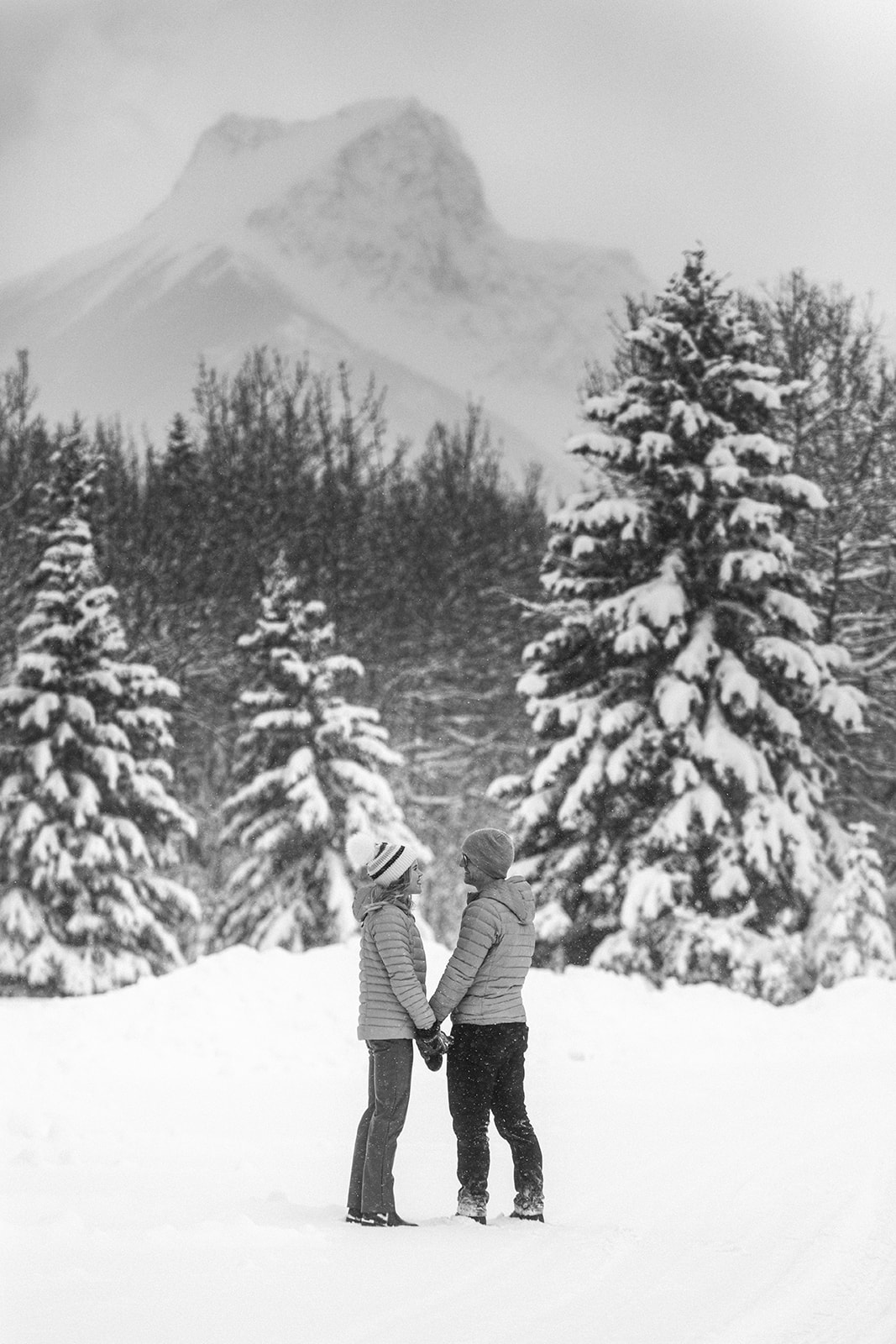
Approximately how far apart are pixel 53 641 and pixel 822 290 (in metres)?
16.0

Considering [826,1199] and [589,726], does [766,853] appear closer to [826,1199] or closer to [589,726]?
[589,726]

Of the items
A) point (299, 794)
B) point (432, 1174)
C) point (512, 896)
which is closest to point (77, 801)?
point (299, 794)

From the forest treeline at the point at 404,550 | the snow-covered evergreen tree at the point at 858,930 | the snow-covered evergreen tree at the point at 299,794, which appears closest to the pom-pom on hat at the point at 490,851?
the snow-covered evergreen tree at the point at 858,930

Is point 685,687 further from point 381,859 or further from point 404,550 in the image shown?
point 404,550

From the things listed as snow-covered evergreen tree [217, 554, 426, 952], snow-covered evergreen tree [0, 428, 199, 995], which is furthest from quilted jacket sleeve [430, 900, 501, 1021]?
snow-covered evergreen tree [217, 554, 426, 952]

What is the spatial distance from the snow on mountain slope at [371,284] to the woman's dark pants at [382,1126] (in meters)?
90.6

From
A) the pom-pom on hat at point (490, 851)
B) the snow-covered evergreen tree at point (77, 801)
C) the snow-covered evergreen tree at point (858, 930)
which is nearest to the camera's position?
the pom-pom on hat at point (490, 851)

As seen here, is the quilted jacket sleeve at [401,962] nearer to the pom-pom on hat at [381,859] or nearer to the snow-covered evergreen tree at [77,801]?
the pom-pom on hat at [381,859]

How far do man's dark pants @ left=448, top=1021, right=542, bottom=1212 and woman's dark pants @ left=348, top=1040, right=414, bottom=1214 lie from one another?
0.21 metres

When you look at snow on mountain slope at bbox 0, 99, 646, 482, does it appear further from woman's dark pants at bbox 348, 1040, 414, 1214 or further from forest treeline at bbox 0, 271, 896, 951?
woman's dark pants at bbox 348, 1040, 414, 1214

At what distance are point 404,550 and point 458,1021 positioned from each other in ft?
102

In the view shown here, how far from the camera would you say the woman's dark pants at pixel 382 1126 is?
4.86m

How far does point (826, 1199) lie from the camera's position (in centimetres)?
550

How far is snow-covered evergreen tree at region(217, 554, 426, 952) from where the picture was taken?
21.7 m
